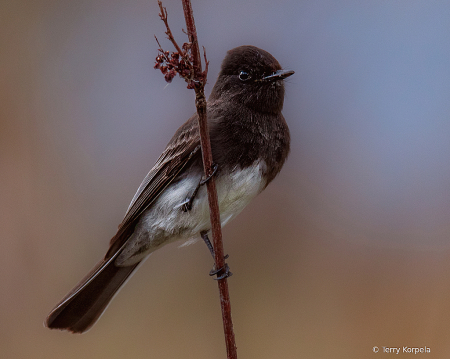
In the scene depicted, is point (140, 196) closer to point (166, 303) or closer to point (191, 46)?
point (166, 303)

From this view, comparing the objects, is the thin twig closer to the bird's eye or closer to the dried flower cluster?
the dried flower cluster

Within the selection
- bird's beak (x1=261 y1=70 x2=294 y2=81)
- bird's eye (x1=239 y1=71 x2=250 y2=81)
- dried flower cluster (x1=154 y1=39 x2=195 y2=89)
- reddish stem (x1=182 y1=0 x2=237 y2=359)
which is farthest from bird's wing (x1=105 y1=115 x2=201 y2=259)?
dried flower cluster (x1=154 y1=39 x2=195 y2=89)

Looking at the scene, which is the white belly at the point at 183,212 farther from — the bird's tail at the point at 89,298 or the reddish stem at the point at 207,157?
the reddish stem at the point at 207,157

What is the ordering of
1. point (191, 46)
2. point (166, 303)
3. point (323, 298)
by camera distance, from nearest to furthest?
point (191, 46), point (323, 298), point (166, 303)

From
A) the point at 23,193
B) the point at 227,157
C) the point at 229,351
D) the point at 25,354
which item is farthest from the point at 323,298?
the point at 23,193

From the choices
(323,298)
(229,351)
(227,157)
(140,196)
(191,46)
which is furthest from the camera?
(323,298)

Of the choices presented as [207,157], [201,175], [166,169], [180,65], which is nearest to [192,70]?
[180,65]

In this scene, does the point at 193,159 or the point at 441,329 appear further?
the point at 441,329

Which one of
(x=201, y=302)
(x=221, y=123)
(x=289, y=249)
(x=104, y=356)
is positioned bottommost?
(x=104, y=356)

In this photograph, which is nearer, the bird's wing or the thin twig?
the thin twig

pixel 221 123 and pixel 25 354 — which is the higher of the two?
pixel 221 123
